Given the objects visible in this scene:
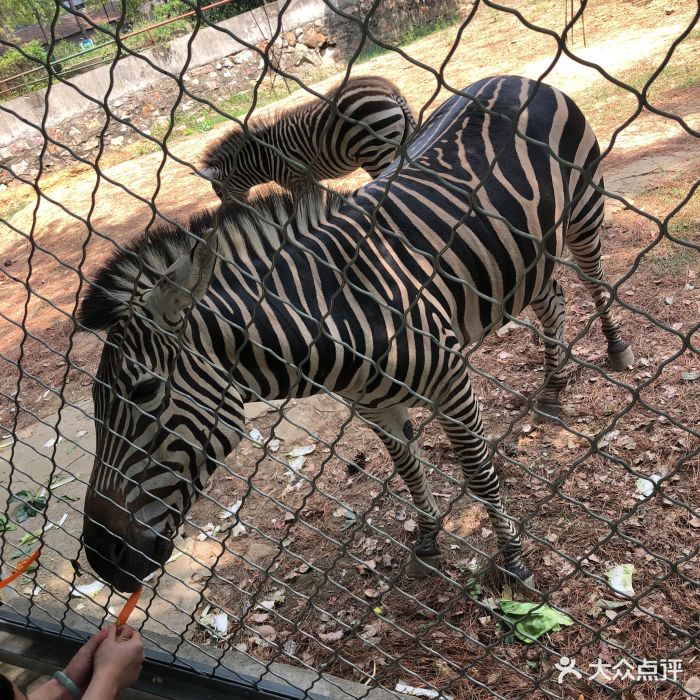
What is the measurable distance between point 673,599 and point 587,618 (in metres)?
0.39

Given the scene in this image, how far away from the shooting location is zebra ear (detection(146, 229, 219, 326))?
1.76 meters

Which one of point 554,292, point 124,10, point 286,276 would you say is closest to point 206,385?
point 286,276

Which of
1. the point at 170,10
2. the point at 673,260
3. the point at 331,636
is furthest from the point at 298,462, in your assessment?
the point at 170,10

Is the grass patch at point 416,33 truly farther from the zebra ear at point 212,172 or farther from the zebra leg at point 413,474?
the zebra leg at point 413,474

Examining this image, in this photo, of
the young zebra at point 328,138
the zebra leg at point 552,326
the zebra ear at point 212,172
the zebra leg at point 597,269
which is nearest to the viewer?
the zebra leg at point 597,269

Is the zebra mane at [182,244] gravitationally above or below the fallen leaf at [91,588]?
above

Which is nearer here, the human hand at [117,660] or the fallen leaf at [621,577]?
the human hand at [117,660]

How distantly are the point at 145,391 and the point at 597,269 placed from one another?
10.7 feet

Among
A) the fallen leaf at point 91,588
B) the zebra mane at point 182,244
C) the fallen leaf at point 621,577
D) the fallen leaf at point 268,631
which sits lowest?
the fallen leaf at point 91,588

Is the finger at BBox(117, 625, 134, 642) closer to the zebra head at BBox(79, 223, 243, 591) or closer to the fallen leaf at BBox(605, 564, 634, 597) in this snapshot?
the zebra head at BBox(79, 223, 243, 591)

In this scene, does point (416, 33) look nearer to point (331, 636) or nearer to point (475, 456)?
point (475, 456)

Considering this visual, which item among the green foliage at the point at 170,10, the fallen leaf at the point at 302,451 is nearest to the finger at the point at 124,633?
the fallen leaf at the point at 302,451

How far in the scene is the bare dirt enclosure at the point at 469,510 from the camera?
7.18 ft

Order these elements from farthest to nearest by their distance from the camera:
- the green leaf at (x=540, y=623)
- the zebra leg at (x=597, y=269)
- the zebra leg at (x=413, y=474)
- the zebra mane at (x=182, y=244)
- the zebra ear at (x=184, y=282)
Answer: the zebra leg at (x=597, y=269) < the zebra leg at (x=413, y=474) < the green leaf at (x=540, y=623) < the zebra mane at (x=182, y=244) < the zebra ear at (x=184, y=282)
